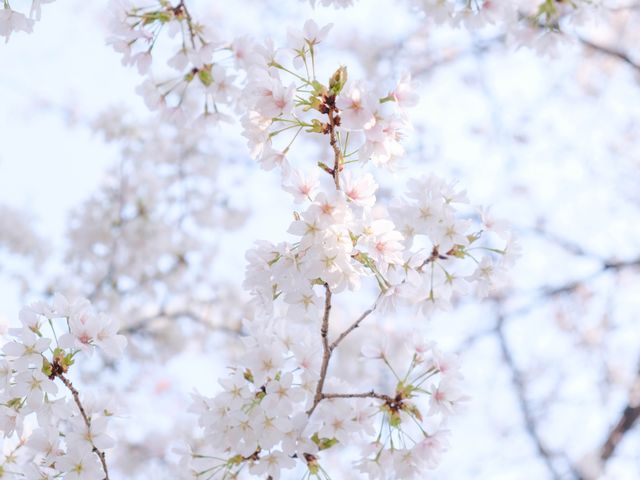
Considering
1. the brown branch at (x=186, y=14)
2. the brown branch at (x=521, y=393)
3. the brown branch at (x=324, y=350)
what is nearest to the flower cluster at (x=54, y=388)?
the brown branch at (x=324, y=350)

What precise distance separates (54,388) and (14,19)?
0.82 meters

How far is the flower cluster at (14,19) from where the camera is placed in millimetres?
1565

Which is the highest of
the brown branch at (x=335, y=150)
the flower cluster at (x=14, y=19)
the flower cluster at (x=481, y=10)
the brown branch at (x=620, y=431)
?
the brown branch at (x=620, y=431)

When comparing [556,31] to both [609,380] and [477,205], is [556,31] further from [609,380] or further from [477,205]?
[609,380]

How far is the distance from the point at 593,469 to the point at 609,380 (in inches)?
40.7

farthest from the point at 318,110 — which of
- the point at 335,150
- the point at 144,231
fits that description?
the point at 144,231

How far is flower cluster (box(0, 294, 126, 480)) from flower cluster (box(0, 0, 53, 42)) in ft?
2.00

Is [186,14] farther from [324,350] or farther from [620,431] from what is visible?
[620,431]

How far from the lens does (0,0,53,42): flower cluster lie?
1.57 m

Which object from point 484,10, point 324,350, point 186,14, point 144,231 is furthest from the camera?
point 144,231

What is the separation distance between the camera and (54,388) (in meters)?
1.39

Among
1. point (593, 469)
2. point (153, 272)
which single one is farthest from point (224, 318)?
point (593, 469)

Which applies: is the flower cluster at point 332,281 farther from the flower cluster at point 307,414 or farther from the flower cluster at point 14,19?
the flower cluster at point 14,19

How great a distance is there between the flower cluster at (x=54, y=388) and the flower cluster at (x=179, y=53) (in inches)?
28.9
